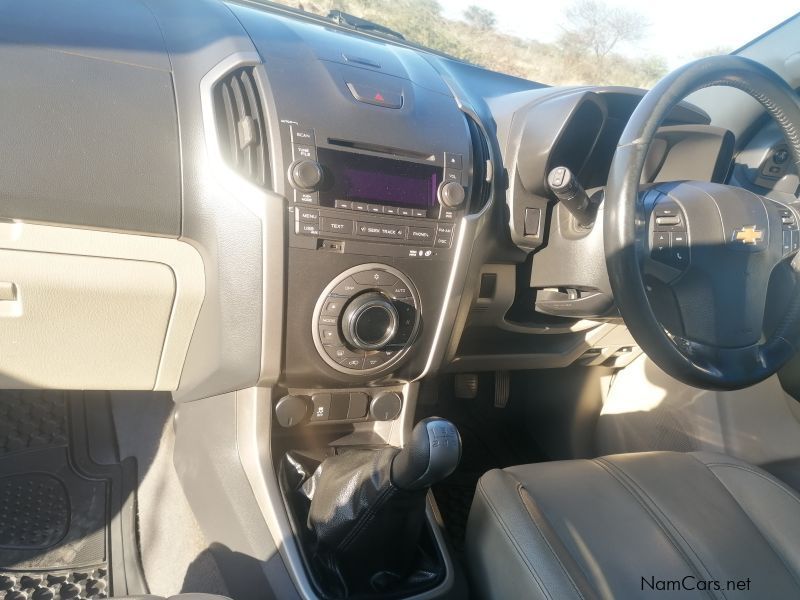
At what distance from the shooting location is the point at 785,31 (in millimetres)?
1856

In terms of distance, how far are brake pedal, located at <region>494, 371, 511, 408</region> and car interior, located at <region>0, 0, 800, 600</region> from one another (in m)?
0.57

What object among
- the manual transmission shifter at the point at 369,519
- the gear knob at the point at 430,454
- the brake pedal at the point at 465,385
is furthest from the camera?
the brake pedal at the point at 465,385

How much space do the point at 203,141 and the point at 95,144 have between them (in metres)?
0.18

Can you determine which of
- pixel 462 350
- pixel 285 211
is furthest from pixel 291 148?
pixel 462 350

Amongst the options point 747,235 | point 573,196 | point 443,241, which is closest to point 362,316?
point 443,241

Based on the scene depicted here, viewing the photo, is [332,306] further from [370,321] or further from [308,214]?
[308,214]

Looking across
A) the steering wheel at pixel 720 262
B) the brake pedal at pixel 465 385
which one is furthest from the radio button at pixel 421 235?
the brake pedal at pixel 465 385

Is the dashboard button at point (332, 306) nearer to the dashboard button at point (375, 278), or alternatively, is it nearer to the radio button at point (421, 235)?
the dashboard button at point (375, 278)

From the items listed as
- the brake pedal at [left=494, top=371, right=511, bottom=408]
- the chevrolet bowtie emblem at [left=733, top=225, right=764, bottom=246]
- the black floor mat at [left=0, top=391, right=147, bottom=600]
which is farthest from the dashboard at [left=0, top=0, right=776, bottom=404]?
the brake pedal at [left=494, top=371, right=511, bottom=408]

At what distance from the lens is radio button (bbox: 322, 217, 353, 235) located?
1132 mm

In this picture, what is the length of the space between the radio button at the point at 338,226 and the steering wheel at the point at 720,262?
500mm

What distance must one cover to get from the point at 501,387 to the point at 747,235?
1.05m

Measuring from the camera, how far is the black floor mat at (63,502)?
1.47m

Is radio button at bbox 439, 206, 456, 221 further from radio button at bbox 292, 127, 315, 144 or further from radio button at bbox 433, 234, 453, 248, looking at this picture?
radio button at bbox 292, 127, 315, 144
